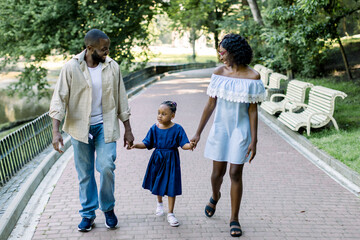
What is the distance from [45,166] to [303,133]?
5.11 meters

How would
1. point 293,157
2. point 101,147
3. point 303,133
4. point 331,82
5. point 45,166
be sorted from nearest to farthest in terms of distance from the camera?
1. point 101,147
2. point 45,166
3. point 293,157
4. point 303,133
5. point 331,82

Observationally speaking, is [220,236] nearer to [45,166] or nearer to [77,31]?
[45,166]

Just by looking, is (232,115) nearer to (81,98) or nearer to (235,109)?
(235,109)

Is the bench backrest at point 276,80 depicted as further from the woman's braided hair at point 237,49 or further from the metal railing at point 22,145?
the woman's braided hair at point 237,49

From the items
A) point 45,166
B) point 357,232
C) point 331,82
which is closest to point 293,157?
point 357,232

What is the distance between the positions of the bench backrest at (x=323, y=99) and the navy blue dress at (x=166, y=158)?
15.2ft

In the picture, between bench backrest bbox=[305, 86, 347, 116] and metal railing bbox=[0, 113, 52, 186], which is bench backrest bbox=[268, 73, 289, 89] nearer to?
bench backrest bbox=[305, 86, 347, 116]

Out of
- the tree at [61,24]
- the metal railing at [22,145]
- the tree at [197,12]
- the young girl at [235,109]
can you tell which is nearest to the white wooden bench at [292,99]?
the metal railing at [22,145]

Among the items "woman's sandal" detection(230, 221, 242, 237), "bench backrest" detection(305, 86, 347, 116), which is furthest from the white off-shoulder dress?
"bench backrest" detection(305, 86, 347, 116)

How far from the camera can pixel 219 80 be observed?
13.9 ft

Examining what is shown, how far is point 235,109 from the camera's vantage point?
13.7 feet

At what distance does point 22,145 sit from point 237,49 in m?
4.38

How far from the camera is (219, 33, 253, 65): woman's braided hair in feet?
13.5

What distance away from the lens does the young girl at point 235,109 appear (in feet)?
13.5
